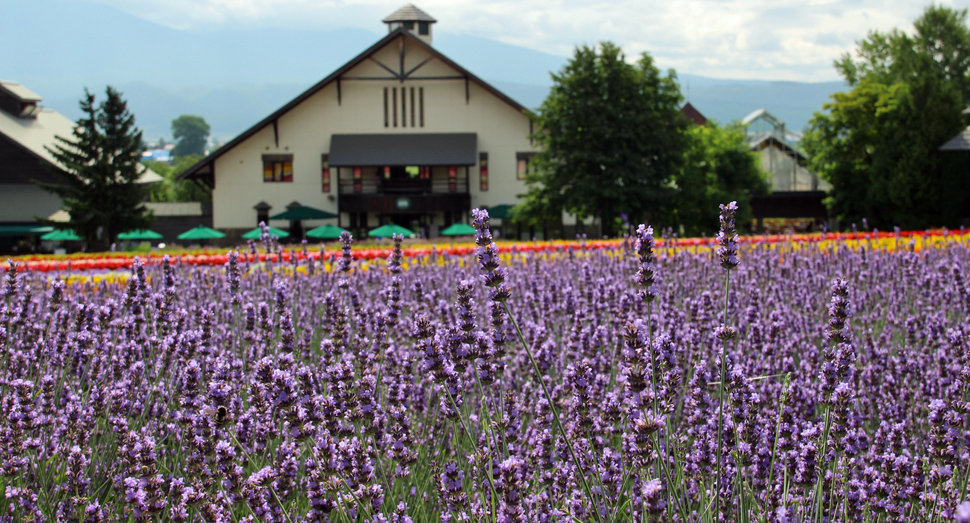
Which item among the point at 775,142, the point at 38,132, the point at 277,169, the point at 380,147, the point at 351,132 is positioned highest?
the point at 775,142

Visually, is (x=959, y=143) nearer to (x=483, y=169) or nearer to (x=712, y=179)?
(x=712, y=179)

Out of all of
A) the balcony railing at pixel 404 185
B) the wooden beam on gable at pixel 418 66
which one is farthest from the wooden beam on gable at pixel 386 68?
the balcony railing at pixel 404 185

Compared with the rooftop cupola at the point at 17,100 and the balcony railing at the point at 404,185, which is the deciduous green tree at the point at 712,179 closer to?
the balcony railing at the point at 404,185

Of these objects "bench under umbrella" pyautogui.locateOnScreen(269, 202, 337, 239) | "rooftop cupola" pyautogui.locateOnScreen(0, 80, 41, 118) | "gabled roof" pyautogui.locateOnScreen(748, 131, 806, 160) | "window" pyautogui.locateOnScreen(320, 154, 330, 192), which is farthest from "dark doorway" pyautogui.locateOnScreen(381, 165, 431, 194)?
"gabled roof" pyautogui.locateOnScreen(748, 131, 806, 160)

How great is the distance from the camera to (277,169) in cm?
3725

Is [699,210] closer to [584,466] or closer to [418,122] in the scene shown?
[418,122]

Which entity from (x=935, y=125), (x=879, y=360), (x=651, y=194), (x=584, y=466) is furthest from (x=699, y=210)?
(x=584, y=466)

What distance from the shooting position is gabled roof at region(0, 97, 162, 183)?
35.3 metres

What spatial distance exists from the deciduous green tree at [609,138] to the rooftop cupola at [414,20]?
57.1 ft

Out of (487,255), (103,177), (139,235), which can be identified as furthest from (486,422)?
(139,235)

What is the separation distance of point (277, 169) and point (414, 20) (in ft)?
43.7

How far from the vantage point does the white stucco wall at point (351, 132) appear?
36.7 meters

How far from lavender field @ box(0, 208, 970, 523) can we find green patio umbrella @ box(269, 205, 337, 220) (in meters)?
30.0

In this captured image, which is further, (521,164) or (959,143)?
(521,164)
